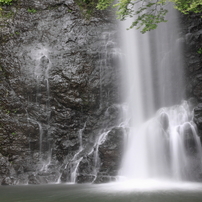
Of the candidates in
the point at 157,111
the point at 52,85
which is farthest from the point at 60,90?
the point at 157,111

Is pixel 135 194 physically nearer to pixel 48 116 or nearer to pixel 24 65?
pixel 48 116

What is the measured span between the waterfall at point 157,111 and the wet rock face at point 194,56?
1.50ft

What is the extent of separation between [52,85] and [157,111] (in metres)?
6.12

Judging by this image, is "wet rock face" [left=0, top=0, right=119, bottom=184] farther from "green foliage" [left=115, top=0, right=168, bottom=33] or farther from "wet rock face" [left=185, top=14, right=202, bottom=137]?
"green foliage" [left=115, top=0, right=168, bottom=33]

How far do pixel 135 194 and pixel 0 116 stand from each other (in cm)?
852

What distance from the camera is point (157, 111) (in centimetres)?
1227

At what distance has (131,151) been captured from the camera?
984 centimetres

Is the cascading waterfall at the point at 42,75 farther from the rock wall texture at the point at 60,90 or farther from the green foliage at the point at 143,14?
the green foliage at the point at 143,14

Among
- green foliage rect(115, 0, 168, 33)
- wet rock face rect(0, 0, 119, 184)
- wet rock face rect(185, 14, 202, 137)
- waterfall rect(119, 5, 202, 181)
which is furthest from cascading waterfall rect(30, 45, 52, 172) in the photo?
wet rock face rect(185, 14, 202, 137)

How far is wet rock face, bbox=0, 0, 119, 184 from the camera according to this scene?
1136 centimetres

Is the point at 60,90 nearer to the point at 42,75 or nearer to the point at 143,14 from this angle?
the point at 42,75

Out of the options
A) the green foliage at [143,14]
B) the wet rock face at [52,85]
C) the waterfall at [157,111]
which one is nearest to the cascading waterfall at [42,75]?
the wet rock face at [52,85]

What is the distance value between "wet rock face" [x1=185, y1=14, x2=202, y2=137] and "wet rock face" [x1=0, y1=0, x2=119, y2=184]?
13.7ft

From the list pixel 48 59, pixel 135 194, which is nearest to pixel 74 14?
pixel 48 59
